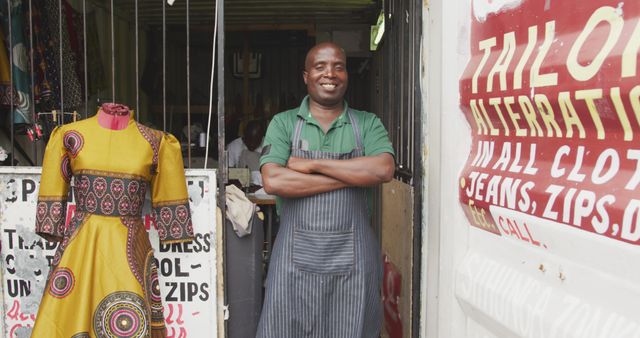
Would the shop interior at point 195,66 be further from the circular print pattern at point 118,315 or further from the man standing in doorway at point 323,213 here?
the circular print pattern at point 118,315

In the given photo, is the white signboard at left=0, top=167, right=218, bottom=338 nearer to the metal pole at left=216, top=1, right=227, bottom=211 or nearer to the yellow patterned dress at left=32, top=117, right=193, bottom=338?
the metal pole at left=216, top=1, right=227, bottom=211

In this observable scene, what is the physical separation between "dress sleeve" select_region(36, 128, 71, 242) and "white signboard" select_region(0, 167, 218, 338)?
0.33 metres

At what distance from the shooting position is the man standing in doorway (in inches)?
92.8

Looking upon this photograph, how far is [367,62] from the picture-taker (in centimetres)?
650

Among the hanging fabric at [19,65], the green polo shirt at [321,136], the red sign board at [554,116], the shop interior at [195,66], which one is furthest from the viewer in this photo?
the hanging fabric at [19,65]

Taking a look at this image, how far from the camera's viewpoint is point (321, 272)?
2369 millimetres

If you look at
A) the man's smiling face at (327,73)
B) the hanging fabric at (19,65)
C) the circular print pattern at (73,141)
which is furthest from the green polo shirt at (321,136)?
the hanging fabric at (19,65)

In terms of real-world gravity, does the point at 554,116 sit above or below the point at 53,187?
above

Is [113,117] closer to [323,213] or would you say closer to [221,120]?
[221,120]

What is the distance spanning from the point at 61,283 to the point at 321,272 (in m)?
1.15

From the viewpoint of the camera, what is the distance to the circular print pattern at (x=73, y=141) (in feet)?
7.80

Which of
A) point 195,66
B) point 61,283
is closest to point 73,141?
point 61,283

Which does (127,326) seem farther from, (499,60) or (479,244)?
(499,60)

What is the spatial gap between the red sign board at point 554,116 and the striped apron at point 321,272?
0.97 meters
